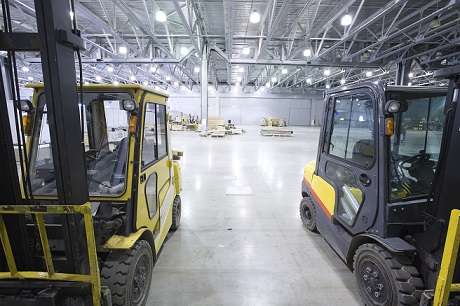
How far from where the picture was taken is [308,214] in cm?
433

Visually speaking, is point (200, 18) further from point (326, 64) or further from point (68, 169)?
point (68, 169)

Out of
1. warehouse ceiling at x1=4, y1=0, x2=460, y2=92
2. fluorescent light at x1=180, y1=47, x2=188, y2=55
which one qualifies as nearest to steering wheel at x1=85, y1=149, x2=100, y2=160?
warehouse ceiling at x1=4, y1=0, x2=460, y2=92

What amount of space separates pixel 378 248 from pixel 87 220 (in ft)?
8.22

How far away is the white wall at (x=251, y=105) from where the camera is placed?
33844 millimetres

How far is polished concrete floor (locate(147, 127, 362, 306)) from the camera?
2.64 m

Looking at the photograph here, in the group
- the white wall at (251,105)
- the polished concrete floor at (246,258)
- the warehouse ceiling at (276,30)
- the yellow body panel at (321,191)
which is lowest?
the polished concrete floor at (246,258)

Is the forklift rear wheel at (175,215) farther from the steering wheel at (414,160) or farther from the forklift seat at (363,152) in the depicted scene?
the steering wheel at (414,160)

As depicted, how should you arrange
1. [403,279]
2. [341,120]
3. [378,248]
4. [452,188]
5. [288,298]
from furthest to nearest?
1. [341,120]
2. [288,298]
3. [378,248]
4. [403,279]
5. [452,188]

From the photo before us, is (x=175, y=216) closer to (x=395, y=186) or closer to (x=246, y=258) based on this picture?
(x=246, y=258)

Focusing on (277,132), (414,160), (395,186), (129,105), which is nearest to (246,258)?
(395,186)

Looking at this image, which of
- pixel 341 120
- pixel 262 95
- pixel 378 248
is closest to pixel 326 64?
pixel 341 120

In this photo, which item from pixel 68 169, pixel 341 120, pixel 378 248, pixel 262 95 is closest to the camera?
pixel 68 169

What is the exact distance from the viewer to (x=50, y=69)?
1488 mm

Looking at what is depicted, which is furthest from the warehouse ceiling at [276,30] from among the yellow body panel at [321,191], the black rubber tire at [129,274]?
the black rubber tire at [129,274]
